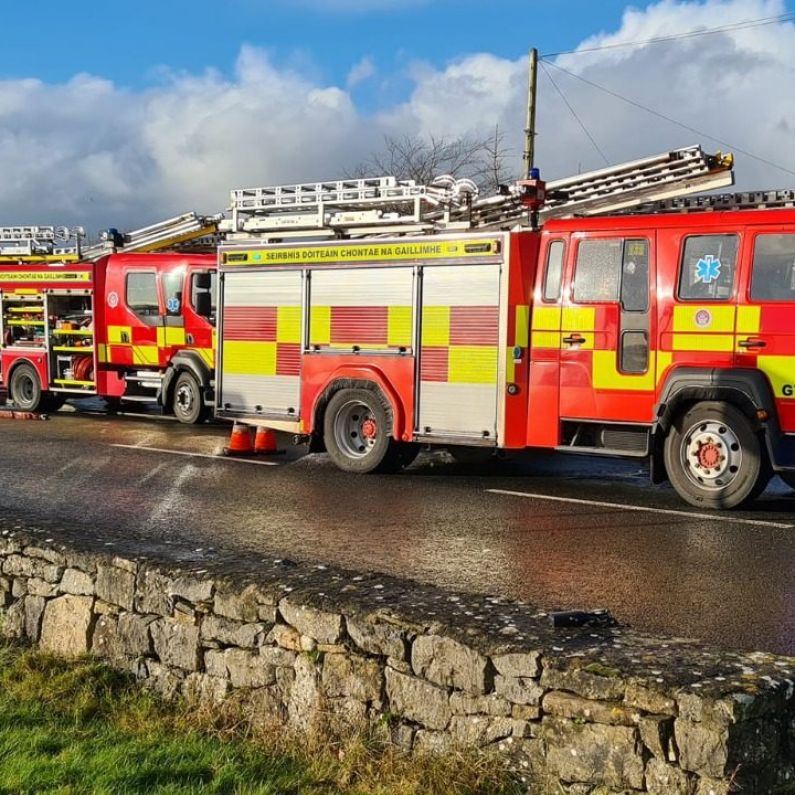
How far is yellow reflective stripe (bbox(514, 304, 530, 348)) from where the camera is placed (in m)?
10.2

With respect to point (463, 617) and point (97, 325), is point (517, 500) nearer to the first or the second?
point (463, 617)

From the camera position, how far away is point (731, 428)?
9.09 metres

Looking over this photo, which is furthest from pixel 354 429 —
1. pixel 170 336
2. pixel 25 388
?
pixel 25 388

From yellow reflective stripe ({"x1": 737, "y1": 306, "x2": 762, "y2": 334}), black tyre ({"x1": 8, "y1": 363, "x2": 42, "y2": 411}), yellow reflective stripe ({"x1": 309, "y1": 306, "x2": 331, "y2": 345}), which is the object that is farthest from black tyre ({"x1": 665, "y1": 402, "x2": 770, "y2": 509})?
black tyre ({"x1": 8, "y1": 363, "x2": 42, "y2": 411})

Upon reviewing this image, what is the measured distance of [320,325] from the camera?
38.6ft

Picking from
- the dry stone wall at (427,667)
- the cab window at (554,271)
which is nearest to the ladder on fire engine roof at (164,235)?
the cab window at (554,271)

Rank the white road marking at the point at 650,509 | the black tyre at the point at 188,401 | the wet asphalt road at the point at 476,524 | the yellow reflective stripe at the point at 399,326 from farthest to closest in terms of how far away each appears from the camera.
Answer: the black tyre at the point at 188,401 → the yellow reflective stripe at the point at 399,326 → the white road marking at the point at 650,509 → the wet asphalt road at the point at 476,524

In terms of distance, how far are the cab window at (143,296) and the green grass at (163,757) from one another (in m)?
12.3

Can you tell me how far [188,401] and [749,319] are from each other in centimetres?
967

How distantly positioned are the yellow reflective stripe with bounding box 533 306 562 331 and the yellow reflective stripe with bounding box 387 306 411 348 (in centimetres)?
148

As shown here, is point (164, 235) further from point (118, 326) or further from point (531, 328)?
point (531, 328)

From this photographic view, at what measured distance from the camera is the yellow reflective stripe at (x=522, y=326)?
1022 cm

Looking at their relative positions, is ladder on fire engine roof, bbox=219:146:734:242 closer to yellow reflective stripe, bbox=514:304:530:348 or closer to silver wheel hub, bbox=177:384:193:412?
yellow reflective stripe, bbox=514:304:530:348

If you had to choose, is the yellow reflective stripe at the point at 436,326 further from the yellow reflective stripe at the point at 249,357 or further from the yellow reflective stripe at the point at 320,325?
the yellow reflective stripe at the point at 249,357
